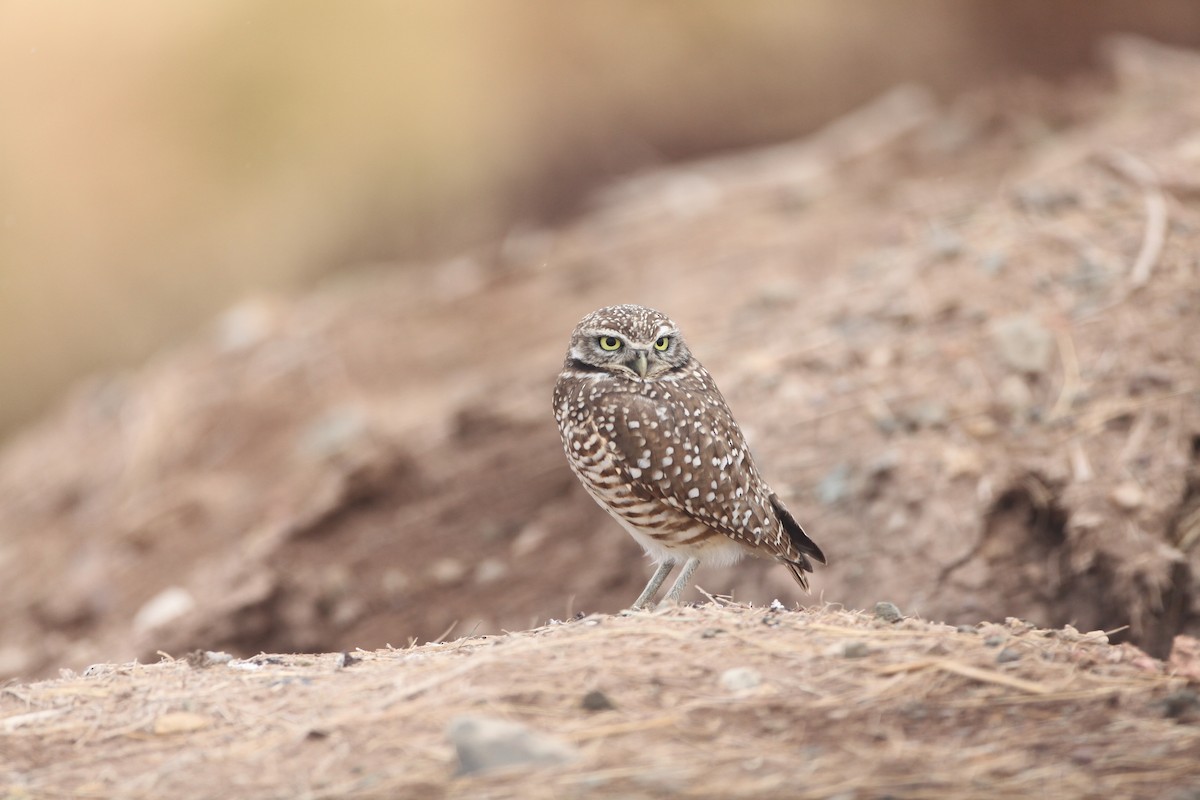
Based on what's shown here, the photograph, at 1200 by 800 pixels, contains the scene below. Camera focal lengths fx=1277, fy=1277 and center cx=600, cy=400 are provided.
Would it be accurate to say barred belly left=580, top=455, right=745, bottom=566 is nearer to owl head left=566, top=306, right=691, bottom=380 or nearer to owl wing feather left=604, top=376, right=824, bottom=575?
owl wing feather left=604, top=376, right=824, bottom=575

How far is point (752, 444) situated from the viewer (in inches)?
283

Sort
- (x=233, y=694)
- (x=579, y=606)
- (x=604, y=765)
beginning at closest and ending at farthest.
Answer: (x=604, y=765)
(x=233, y=694)
(x=579, y=606)

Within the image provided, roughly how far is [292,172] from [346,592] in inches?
300

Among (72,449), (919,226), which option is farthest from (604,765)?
(72,449)

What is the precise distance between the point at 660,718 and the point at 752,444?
13.0ft

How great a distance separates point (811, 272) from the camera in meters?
9.33

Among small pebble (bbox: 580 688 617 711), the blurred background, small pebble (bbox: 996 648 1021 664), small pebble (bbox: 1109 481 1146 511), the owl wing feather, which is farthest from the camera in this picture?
the blurred background

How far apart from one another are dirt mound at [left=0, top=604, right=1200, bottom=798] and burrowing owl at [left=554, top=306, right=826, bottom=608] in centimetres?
99

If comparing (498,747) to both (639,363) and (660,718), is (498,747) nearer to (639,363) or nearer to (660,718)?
(660,718)

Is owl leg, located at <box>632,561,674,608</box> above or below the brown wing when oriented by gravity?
below

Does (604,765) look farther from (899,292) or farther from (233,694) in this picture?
(899,292)

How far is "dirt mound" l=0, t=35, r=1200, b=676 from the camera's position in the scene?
6.33 metres

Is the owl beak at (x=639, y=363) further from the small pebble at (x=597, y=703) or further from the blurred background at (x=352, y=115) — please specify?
the blurred background at (x=352, y=115)

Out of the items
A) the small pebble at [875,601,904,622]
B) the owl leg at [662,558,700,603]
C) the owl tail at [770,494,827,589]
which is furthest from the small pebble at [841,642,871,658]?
the owl tail at [770,494,827,589]
